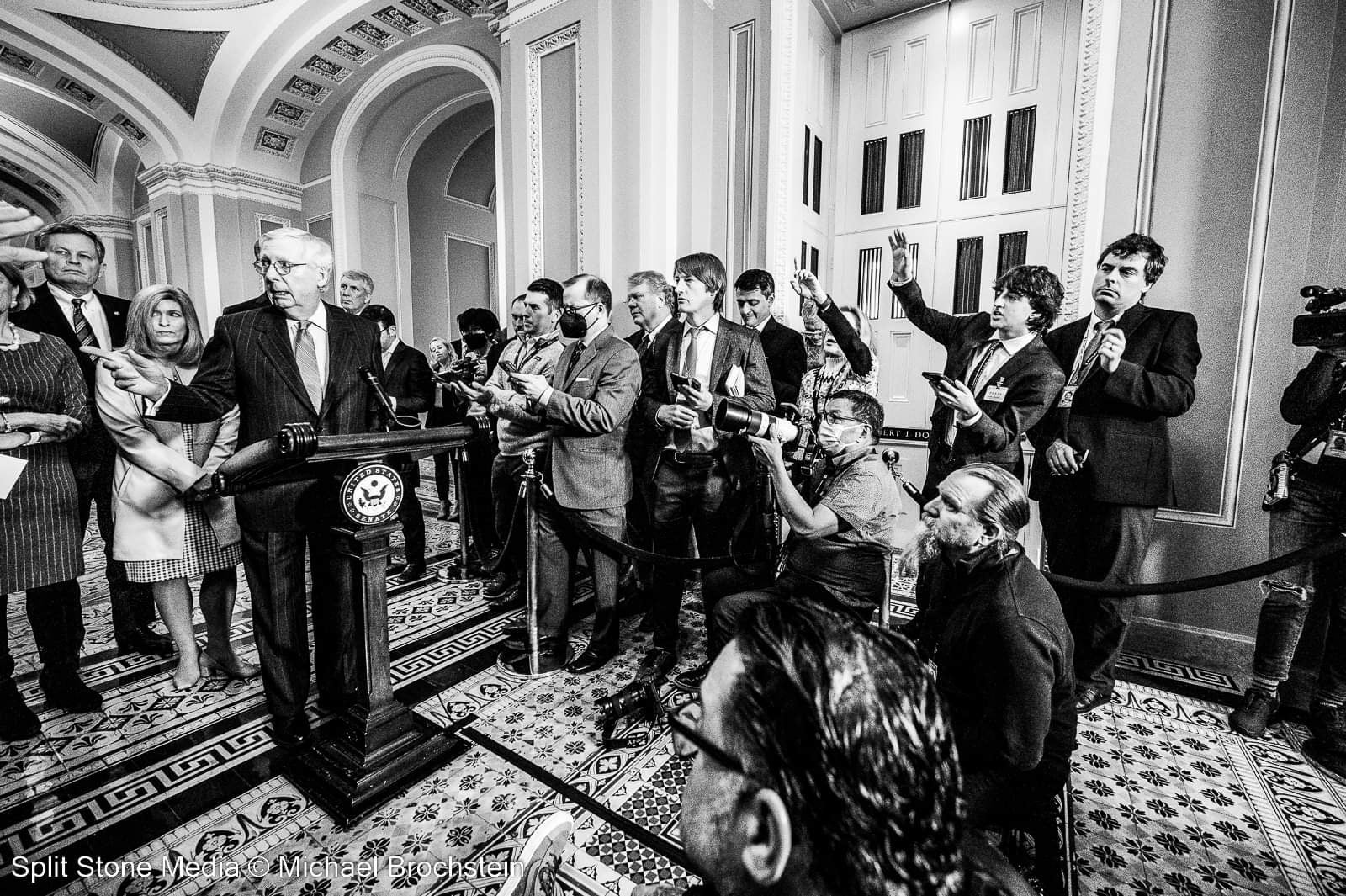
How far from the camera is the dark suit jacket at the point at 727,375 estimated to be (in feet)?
9.41

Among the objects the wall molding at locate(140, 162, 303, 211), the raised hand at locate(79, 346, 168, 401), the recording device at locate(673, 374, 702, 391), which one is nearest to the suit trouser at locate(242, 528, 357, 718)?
the raised hand at locate(79, 346, 168, 401)

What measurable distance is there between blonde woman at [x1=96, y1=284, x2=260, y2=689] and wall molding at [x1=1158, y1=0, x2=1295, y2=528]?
459 cm

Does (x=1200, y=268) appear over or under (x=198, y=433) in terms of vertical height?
over

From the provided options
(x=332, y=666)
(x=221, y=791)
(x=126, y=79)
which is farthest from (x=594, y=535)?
(x=126, y=79)

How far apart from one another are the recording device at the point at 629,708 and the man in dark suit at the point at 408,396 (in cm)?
219

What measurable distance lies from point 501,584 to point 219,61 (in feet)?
25.8

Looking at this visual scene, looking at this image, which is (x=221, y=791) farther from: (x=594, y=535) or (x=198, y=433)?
(x=594, y=535)

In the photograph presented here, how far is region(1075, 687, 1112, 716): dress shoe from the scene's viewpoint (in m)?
2.56

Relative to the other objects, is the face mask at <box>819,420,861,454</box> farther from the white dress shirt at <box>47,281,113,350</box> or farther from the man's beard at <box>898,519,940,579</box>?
the white dress shirt at <box>47,281,113,350</box>

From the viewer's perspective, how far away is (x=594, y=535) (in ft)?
8.65

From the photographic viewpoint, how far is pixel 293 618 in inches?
88.9

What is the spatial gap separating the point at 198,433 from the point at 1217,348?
15.6ft

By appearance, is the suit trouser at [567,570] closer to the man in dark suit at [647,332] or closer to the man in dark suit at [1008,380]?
the man in dark suit at [647,332]

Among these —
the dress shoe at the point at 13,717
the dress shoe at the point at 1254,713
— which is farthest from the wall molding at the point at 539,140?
the dress shoe at the point at 1254,713
